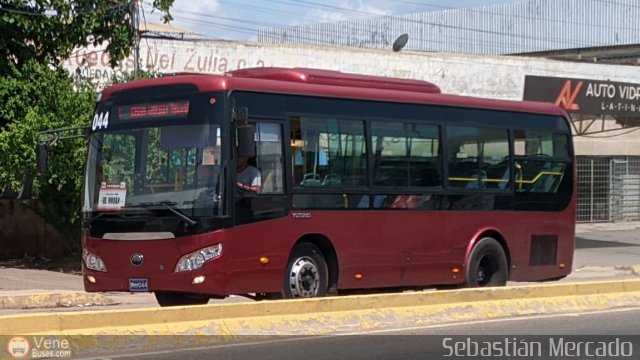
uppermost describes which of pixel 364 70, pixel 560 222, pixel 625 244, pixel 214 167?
pixel 364 70

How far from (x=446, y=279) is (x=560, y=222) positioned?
279 centimetres

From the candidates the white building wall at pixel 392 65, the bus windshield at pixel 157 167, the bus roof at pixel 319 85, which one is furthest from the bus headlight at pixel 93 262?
the white building wall at pixel 392 65

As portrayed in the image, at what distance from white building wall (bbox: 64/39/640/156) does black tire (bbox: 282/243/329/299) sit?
36.6 ft

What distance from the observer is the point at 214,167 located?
1155cm

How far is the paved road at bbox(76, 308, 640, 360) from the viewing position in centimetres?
942

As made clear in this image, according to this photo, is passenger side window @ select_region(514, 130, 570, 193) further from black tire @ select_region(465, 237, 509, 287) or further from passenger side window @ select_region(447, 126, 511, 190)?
black tire @ select_region(465, 237, 509, 287)

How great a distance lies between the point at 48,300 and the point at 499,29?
140ft

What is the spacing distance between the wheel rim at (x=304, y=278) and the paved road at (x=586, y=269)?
2987mm

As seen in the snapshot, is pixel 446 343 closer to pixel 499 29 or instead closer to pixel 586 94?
pixel 586 94

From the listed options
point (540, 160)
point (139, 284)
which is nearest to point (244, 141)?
point (139, 284)

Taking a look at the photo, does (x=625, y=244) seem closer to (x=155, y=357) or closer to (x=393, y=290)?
(x=393, y=290)

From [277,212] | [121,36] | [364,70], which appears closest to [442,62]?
[364,70]

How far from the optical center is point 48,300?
1504cm

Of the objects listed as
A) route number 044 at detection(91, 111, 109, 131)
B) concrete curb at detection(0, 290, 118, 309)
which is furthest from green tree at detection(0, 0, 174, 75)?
route number 044 at detection(91, 111, 109, 131)
